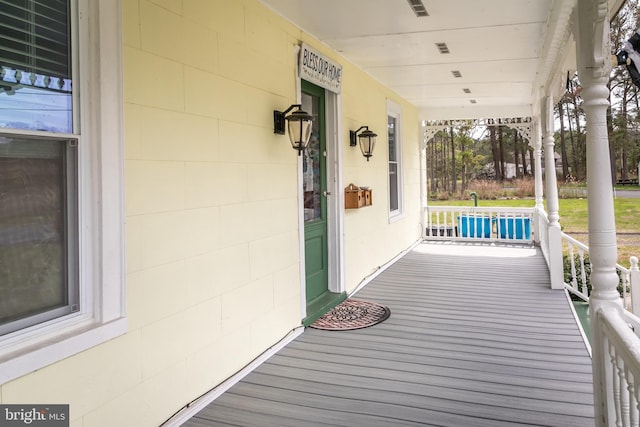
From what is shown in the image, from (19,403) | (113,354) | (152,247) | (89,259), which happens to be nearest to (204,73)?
(152,247)

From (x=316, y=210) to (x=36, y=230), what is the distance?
2844 mm

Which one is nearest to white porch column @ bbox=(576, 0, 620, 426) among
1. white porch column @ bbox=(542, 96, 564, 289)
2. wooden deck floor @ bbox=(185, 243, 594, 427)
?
wooden deck floor @ bbox=(185, 243, 594, 427)

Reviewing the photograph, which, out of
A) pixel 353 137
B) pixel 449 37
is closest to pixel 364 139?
pixel 353 137

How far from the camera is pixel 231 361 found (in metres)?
2.81

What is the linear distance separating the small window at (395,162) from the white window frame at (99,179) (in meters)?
5.21

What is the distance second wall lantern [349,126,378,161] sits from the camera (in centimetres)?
504

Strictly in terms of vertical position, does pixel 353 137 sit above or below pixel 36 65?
above

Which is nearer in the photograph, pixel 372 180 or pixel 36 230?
pixel 36 230

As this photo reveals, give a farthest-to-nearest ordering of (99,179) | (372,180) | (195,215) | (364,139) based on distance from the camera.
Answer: (372,180) → (364,139) → (195,215) → (99,179)

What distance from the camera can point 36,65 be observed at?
66.7 inches

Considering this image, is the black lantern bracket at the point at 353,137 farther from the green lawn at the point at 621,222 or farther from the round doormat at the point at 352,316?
the green lawn at the point at 621,222

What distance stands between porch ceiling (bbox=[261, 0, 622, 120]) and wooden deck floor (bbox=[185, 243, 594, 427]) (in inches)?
83.1

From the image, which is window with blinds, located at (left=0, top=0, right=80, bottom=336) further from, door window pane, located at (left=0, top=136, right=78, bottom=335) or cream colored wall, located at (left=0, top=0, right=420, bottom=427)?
cream colored wall, located at (left=0, top=0, right=420, bottom=427)

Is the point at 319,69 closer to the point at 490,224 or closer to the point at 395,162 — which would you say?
the point at 395,162
